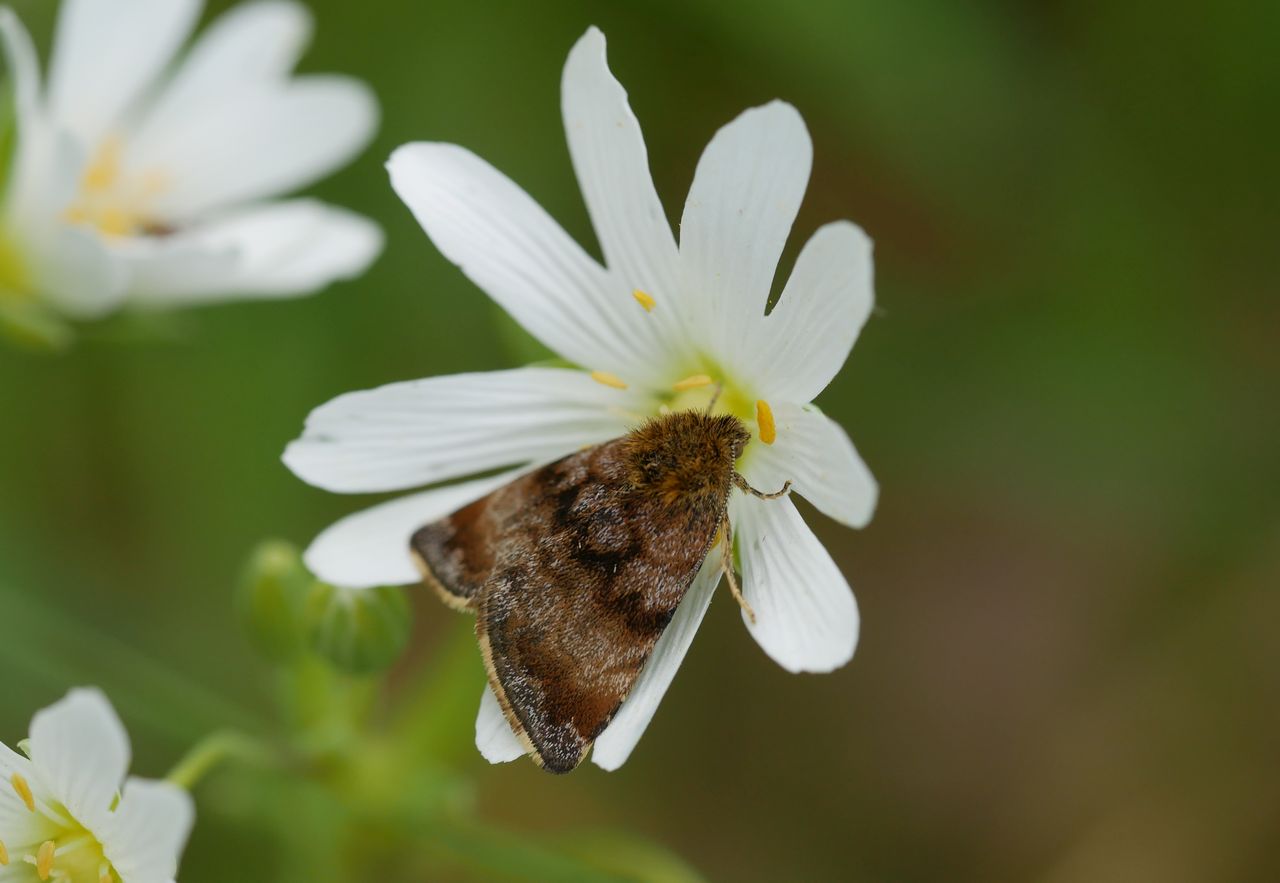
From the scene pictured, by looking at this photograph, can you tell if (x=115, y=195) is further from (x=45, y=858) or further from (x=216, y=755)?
(x=45, y=858)

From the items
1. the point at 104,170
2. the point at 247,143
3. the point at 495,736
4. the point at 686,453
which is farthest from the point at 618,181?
the point at 104,170

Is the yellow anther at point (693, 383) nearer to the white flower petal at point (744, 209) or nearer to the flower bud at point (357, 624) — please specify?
the white flower petal at point (744, 209)

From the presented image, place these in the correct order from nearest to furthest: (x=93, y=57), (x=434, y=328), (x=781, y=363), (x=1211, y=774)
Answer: (x=781, y=363) → (x=93, y=57) → (x=1211, y=774) → (x=434, y=328)

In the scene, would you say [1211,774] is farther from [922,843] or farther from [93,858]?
[93,858]

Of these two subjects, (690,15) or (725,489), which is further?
(690,15)

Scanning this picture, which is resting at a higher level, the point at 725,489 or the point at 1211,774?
the point at 725,489

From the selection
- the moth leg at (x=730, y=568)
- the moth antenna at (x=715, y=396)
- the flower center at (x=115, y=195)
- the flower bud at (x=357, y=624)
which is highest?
the flower center at (x=115, y=195)

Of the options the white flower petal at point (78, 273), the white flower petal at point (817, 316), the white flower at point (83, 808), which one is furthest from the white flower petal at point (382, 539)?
the white flower petal at point (78, 273)

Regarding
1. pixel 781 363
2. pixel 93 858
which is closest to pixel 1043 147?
pixel 781 363
